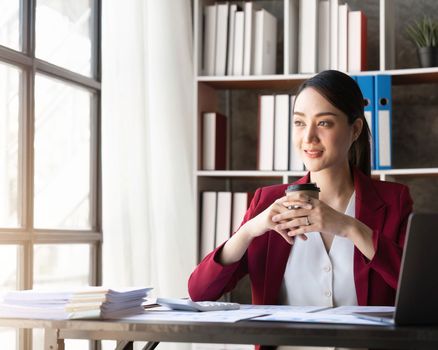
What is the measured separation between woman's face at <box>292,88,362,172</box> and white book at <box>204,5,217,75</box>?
4.36ft

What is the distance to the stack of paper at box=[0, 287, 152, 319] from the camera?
148cm

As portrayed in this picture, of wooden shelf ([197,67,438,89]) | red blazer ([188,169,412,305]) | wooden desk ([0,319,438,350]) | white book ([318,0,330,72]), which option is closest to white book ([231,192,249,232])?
wooden shelf ([197,67,438,89])

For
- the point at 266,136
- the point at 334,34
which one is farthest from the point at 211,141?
the point at 334,34

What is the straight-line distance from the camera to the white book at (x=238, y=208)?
3.44 meters

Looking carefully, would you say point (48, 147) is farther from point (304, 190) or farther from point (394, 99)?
point (394, 99)

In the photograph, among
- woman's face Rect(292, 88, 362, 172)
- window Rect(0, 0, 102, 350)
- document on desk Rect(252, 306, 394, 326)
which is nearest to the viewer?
document on desk Rect(252, 306, 394, 326)

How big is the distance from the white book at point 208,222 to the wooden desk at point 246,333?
199cm

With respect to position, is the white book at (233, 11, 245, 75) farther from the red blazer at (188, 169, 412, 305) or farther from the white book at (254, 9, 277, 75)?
the red blazer at (188, 169, 412, 305)

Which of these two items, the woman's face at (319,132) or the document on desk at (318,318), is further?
the woman's face at (319,132)

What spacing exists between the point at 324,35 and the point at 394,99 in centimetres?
52

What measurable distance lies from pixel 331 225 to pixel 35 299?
0.68m

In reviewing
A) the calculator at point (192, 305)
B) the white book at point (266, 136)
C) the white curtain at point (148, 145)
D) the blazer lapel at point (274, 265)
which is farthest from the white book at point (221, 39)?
the calculator at point (192, 305)

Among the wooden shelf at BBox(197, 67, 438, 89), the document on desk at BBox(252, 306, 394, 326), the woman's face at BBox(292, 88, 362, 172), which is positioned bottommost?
the document on desk at BBox(252, 306, 394, 326)

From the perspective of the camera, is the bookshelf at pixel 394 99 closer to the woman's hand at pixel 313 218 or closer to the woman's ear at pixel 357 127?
the woman's ear at pixel 357 127
